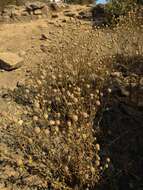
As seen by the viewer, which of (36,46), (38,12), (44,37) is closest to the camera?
(36,46)

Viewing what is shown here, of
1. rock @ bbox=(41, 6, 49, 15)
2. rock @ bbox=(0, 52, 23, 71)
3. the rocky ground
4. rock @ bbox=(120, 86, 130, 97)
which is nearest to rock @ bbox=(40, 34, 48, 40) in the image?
the rocky ground

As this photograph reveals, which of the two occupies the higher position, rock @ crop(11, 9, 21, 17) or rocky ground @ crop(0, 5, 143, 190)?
rocky ground @ crop(0, 5, 143, 190)

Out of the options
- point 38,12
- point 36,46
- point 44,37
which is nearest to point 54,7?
point 38,12

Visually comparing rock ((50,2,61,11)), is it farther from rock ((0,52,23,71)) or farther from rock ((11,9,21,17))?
rock ((0,52,23,71))

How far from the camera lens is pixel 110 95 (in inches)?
205

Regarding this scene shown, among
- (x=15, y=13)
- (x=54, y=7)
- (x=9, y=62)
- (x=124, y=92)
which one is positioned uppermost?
(x=124, y=92)

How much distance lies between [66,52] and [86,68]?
0.62 metres

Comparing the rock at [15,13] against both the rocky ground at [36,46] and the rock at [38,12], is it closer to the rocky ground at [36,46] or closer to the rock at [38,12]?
the rock at [38,12]

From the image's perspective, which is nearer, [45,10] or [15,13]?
[45,10]

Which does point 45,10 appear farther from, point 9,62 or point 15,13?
point 9,62

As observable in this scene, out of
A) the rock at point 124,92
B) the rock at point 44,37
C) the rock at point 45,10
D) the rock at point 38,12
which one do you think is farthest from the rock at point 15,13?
the rock at point 124,92

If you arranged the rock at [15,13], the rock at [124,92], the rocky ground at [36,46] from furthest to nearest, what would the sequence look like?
the rock at [15,13], the rocky ground at [36,46], the rock at [124,92]

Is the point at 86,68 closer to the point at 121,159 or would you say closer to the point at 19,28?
the point at 121,159

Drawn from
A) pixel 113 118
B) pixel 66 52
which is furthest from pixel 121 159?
pixel 66 52
